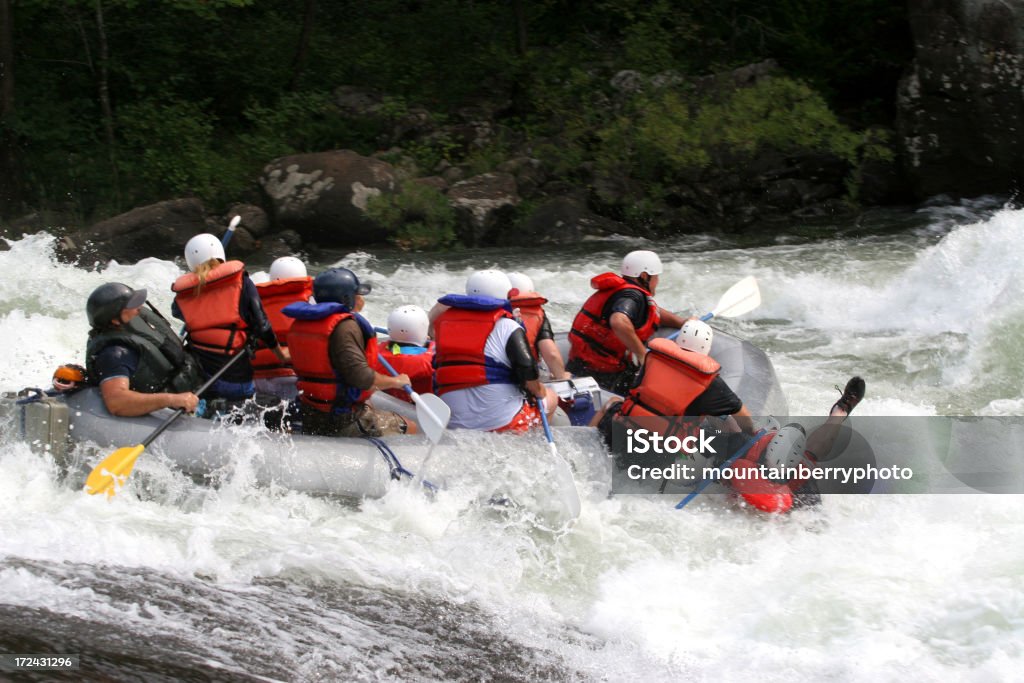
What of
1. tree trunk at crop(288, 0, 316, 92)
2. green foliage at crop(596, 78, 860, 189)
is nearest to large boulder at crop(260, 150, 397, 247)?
tree trunk at crop(288, 0, 316, 92)

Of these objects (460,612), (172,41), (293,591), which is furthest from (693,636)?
(172,41)

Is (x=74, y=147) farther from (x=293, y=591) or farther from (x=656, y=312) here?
(x=293, y=591)

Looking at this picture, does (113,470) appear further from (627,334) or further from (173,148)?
(173,148)

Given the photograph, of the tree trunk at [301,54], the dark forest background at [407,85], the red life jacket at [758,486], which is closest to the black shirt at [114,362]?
the red life jacket at [758,486]

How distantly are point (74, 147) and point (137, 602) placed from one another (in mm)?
10146

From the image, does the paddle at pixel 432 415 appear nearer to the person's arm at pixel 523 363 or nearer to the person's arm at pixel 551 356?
the person's arm at pixel 523 363

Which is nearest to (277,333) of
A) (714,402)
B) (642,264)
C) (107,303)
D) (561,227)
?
(107,303)

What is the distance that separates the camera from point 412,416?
563cm

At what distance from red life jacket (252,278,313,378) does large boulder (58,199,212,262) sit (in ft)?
18.6

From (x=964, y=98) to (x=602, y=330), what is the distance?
723 cm

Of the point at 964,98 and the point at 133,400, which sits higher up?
the point at 964,98

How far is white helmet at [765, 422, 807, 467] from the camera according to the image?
5230mm

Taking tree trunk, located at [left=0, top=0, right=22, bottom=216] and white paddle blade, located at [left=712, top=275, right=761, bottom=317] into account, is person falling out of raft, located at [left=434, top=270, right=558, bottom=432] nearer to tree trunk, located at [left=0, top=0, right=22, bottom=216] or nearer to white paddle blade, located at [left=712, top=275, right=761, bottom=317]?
white paddle blade, located at [left=712, top=275, right=761, bottom=317]

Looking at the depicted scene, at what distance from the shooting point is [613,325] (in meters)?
6.17
